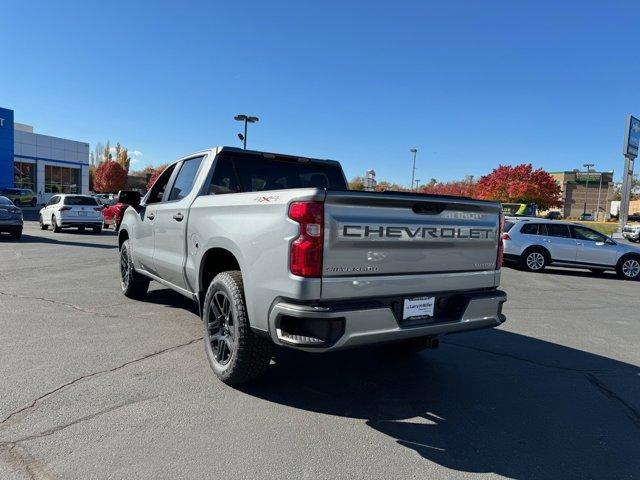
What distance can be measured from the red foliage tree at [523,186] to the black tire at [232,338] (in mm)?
52966

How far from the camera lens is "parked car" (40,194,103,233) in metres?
19.3

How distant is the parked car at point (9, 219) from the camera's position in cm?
1550

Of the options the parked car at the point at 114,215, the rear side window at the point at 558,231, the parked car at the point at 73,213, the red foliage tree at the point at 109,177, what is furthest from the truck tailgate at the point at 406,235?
the red foliage tree at the point at 109,177

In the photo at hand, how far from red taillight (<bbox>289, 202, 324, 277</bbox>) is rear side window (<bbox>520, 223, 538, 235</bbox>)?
41.4ft

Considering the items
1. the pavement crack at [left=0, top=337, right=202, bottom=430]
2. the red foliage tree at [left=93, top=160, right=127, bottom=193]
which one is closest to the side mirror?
the pavement crack at [left=0, top=337, right=202, bottom=430]

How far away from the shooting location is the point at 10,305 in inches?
252

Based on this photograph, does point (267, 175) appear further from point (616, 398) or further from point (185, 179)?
point (616, 398)

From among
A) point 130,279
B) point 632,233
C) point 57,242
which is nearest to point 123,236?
point 130,279

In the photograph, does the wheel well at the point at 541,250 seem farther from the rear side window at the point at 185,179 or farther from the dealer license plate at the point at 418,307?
the dealer license plate at the point at 418,307

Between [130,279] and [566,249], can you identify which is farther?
[566,249]

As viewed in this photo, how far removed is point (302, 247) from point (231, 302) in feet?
3.12

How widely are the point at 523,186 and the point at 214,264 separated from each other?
53.3 meters

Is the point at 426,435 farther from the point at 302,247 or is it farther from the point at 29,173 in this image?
the point at 29,173

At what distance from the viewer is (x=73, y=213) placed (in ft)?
63.5
